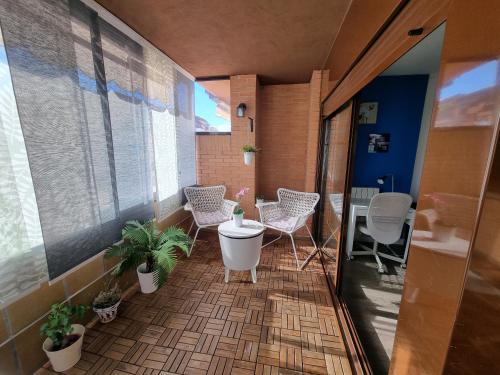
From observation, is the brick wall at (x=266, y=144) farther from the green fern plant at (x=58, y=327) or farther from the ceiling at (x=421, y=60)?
the green fern plant at (x=58, y=327)

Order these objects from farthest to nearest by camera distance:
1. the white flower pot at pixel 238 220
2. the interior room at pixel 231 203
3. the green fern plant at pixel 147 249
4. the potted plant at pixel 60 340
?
the white flower pot at pixel 238 220 < the green fern plant at pixel 147 249 < the potted plant at pixel 60 340 < the interior room at pixel 231 203

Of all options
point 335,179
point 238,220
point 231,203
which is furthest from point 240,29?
point 231,203

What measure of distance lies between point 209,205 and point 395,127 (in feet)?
10.1

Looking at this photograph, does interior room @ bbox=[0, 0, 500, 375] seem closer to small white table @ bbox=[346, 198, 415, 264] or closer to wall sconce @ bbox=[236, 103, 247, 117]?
small white table @ bbox=[346, 198, 415, 264]

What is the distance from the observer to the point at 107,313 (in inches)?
67.6

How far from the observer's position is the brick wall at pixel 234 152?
3.10 metres

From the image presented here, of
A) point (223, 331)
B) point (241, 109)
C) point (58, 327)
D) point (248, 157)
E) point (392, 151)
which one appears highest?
point (241, 109)

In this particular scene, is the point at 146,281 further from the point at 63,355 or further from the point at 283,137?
the point at 283,137

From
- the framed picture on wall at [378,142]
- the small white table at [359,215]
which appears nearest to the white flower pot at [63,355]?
the small white table at [359,215]

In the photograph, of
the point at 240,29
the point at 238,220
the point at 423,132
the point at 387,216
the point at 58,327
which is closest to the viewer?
the point at 58,327

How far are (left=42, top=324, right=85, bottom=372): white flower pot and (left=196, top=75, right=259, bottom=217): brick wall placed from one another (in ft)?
7.86

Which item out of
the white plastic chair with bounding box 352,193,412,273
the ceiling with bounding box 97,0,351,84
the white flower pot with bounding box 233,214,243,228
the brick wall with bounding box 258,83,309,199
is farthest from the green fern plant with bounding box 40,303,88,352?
the white plastic chair with bounding box 352,193,412,273

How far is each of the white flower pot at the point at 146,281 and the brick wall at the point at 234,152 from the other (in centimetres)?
169

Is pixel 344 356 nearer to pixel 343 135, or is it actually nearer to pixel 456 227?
pixel 456 227
